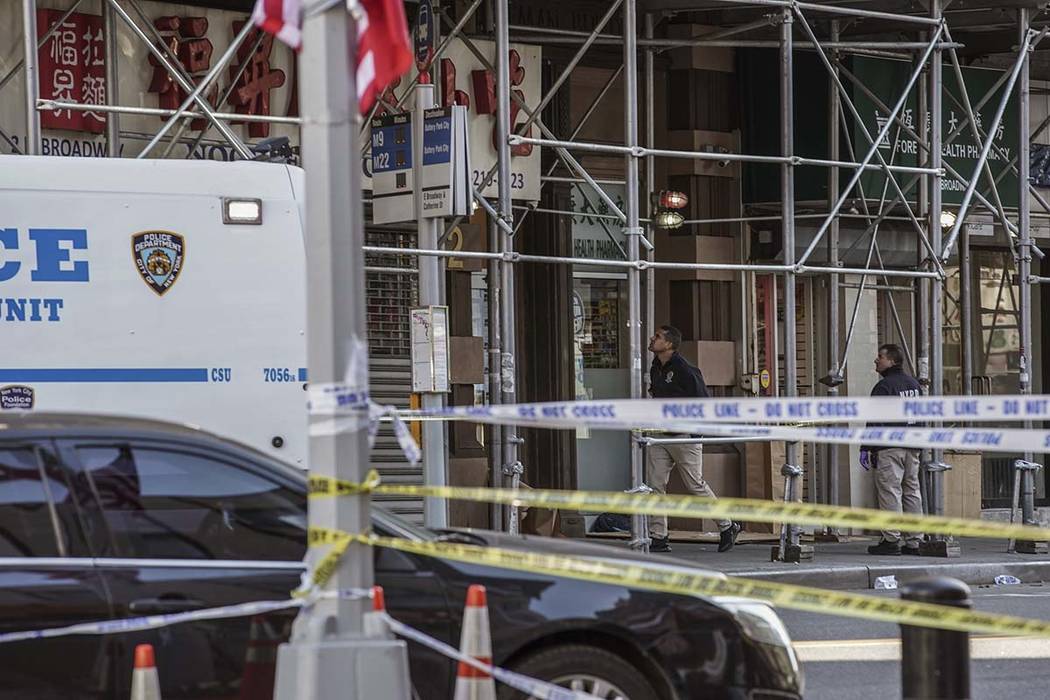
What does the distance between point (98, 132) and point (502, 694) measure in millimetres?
7843

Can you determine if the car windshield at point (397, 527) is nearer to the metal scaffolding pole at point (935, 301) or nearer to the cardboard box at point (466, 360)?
the cardboard box at point (466, 360)

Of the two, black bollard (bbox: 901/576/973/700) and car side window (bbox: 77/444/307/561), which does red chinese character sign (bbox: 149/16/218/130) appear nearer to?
car side window (bbox: 77/444/307/561)

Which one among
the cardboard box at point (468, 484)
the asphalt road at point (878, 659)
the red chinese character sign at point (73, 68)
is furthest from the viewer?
the cardboard box at point (468, 484)

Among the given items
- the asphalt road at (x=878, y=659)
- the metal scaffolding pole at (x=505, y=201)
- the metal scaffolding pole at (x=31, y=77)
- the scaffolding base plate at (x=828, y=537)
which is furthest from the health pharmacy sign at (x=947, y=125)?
the metal scaffolding pole at (x=31, y=77)

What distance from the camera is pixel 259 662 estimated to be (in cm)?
637

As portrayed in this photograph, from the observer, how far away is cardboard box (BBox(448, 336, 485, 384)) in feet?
52.7

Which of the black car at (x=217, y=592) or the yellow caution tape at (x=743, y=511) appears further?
the black car at (x=217, y=592)

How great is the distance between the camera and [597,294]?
18.1m

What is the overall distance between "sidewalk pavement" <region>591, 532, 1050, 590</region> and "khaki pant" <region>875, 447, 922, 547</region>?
0.54 metres

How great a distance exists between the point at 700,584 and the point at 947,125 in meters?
13.9

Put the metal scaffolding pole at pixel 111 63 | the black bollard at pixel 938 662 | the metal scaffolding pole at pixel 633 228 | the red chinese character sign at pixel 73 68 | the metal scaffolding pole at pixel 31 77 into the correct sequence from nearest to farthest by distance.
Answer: the black bollard at pixel 938 662
the metal scaffolding pole at pixel 31 77
the red chinese character sign at pixel 73 68
the metal scaffolding pole at pixel 111 63
the metal scaffolding pole at pixel 633 228

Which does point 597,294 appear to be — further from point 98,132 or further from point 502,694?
point 502,694

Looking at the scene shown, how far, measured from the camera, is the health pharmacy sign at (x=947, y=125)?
59.4 ft

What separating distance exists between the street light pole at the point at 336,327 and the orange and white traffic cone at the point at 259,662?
887 mm
